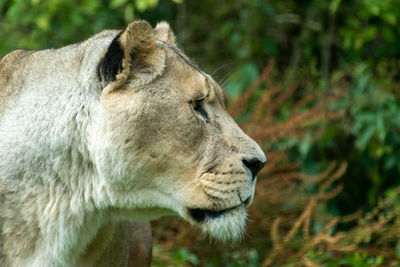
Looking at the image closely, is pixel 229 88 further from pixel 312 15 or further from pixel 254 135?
pixel 312 15

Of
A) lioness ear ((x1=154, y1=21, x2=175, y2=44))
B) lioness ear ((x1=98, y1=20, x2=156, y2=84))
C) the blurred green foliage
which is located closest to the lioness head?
lioness ear ((x1=98, y1=20, x2=156, y2=84))

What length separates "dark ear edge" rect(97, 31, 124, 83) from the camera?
10.5ft

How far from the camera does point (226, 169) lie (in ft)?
10.7

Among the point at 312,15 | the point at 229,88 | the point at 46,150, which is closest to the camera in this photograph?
the point at 46,150

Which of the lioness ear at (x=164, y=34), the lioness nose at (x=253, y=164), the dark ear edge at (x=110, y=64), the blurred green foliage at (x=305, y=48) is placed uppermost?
the dark ear edge at (x=110, y=64)

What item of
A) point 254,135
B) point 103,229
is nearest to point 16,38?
point 254,135

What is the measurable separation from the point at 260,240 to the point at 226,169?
101 inches

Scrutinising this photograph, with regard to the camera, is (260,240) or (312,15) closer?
(260,240)

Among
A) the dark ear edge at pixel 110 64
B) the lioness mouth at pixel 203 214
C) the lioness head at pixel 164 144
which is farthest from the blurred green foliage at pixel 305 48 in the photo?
the dark ear edge at pixel 110 64

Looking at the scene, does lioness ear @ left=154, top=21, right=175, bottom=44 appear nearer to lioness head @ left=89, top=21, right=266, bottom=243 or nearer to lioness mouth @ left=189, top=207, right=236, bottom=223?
lioness head @ left=89, top=21, right=266, bottom=243

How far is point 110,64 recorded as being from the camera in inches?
127

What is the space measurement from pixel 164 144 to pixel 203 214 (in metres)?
0.42

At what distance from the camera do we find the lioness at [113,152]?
319 cm

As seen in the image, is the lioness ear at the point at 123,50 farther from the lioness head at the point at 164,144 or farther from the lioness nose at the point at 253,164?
the lioness nose at the point at 253,164
